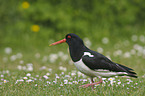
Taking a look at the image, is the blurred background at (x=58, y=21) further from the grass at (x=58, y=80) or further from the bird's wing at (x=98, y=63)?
the bird's wing at (x=98, y=63)

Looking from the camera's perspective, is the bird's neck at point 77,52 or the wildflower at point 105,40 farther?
the wildflower at point 105,40

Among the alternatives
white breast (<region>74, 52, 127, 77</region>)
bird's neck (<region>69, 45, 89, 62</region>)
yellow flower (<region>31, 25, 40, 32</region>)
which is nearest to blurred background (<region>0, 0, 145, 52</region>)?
yellow flower (<region>31, 25, 40, 32</region>)

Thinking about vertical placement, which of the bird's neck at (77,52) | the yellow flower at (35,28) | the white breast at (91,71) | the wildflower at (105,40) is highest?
the yellow flower at (35,28)

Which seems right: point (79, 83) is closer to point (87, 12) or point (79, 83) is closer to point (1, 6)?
point (87, 12)

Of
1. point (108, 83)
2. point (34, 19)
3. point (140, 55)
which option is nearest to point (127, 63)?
point (140, 55)

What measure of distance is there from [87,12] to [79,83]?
18.8 feet

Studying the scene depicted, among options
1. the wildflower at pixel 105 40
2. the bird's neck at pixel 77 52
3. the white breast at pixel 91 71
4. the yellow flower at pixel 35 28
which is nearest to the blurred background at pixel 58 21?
the yellow flower at pixel 35 28

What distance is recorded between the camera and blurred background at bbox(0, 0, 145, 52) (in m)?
9.62

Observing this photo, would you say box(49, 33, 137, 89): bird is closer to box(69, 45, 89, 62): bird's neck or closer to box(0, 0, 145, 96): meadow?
box(69, 45, 89, 62): bird's neck

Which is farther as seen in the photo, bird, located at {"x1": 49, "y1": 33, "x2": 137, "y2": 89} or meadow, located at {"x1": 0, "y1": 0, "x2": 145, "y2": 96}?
meadow, located at {"x1": 0, "y1": 0, "x2": 145, "y2": 96}

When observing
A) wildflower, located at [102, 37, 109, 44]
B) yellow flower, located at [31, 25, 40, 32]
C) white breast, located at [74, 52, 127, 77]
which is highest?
yellow flower, located at [31, 25, 40, 32]

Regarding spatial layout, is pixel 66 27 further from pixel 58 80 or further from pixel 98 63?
pixel 98 63

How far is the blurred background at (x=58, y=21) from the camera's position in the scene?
962 cm

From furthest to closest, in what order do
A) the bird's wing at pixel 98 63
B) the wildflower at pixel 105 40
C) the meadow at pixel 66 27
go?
the wildflower at pixel 105 40 < the meadow at pixel 66 27 < the bird's wing at pixel 98 63
